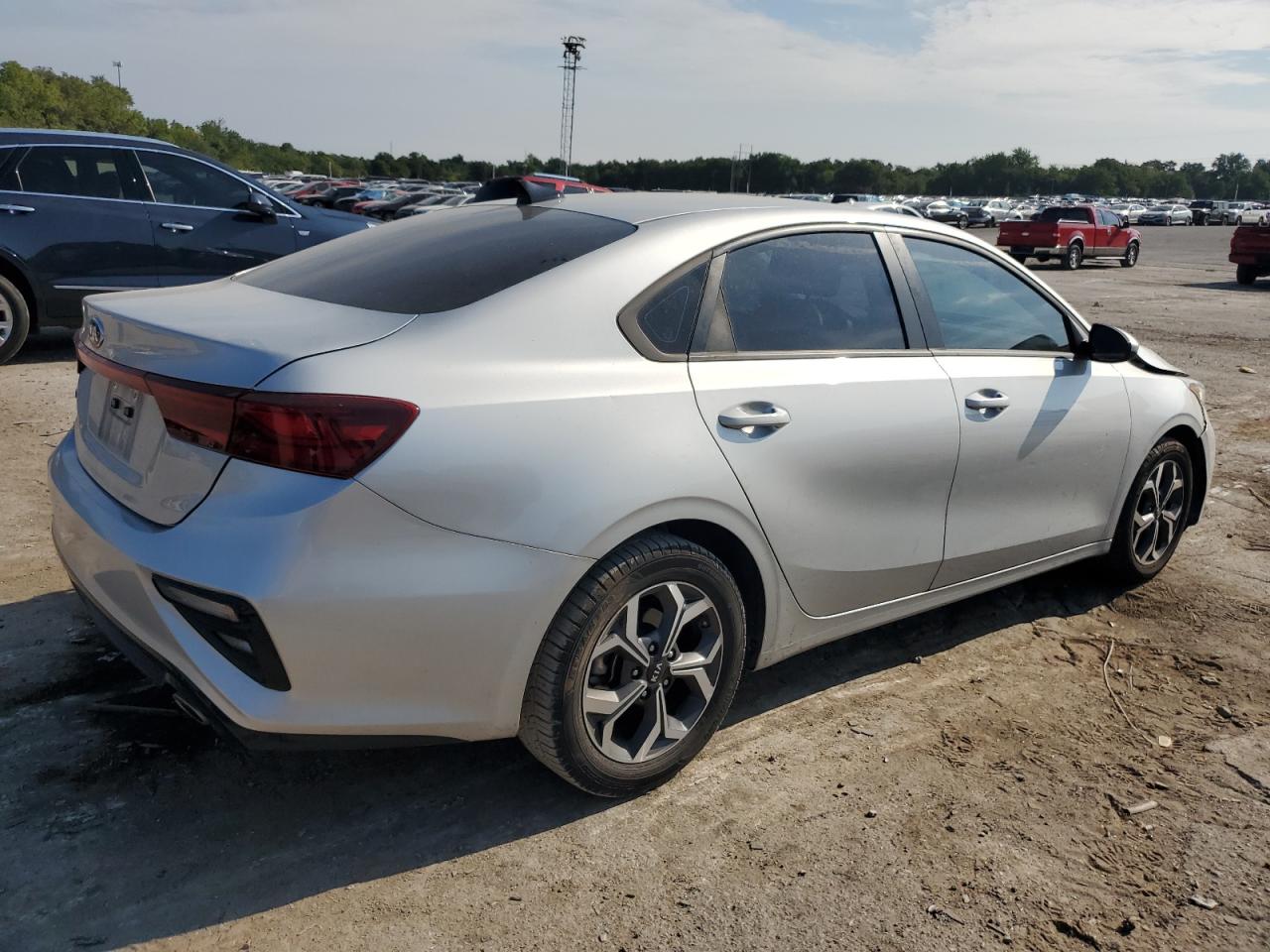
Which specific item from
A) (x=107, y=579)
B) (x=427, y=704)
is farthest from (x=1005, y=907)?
(x=107, y=579)

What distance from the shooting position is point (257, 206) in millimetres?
9305

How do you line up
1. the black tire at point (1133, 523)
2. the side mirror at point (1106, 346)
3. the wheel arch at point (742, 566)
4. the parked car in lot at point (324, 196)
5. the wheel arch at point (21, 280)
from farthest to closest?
the parked car in lot at point (324, 196), the wheel arch at point (21, 280), the black tire at point (1133, 523), the side mirror at point (1106, 346), the wheel arch at point (742, 566)

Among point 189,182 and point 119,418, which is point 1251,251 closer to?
point 189,182

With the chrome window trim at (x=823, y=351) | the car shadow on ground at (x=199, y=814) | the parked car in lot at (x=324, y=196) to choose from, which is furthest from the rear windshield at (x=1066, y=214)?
the car shadow on ground at (x=199, y=814)

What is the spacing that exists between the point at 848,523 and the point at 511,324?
1.27 metres

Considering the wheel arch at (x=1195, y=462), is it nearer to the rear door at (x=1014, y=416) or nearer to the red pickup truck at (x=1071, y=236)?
the rear door at (x=1014, y=416)

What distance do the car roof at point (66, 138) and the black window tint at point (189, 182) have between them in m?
0.13

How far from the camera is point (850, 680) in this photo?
3.84 meters

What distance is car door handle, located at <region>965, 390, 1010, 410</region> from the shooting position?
12.1 ft

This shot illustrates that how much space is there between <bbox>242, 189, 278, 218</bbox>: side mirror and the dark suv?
0.03 feet

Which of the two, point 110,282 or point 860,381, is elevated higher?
point 860,381

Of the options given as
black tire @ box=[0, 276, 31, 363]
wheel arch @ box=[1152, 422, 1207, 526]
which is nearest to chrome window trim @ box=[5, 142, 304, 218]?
black tire @ box=[0, 276, 31, 363]

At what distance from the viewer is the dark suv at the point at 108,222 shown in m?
8.36

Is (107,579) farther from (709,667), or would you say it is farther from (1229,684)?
(1229,684)
